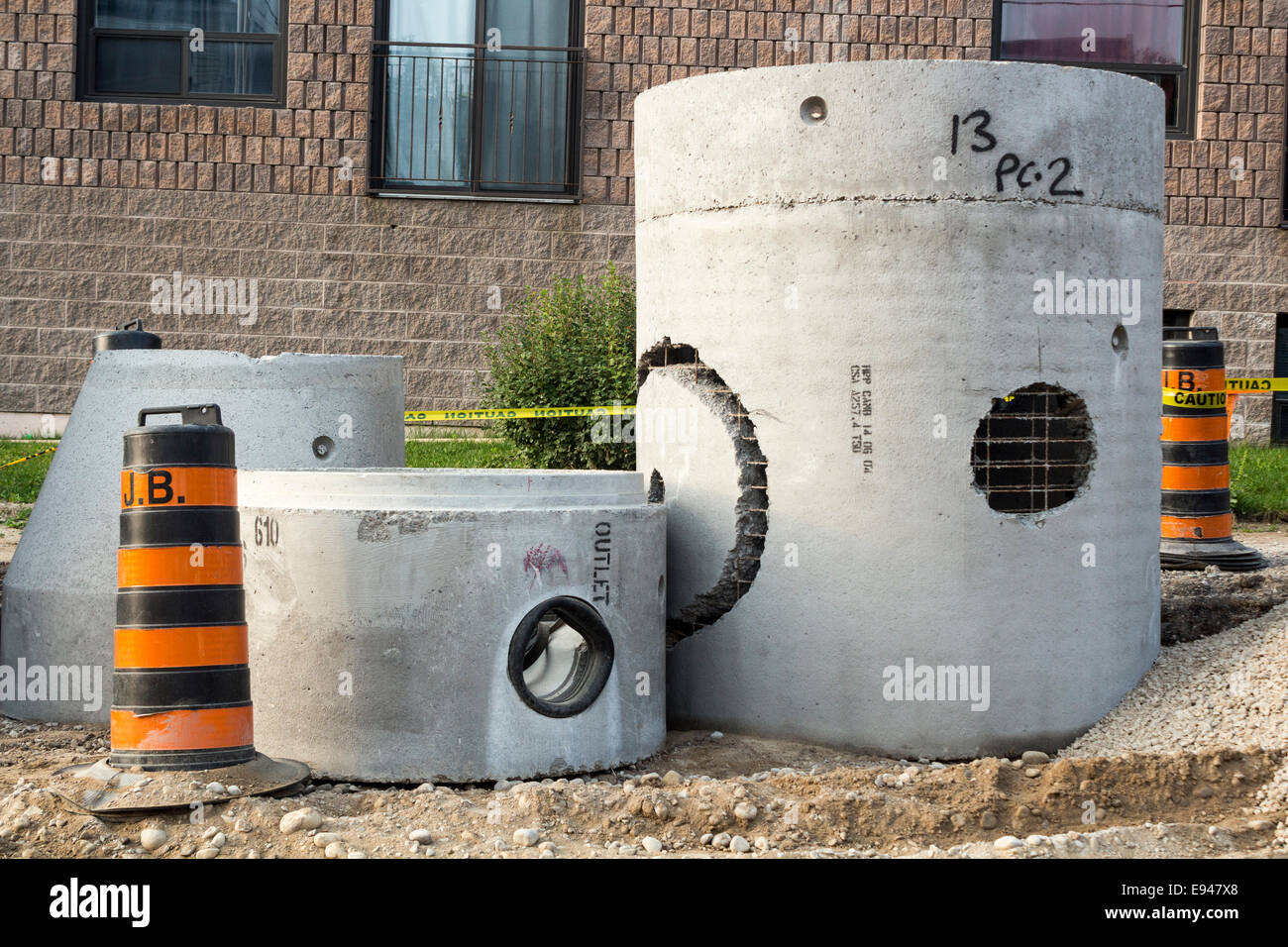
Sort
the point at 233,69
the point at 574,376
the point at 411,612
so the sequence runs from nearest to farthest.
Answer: the point at 411,612, the point at 574,376, the point at 233,69

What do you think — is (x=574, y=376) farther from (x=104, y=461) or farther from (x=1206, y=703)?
(x=1206, y=703)

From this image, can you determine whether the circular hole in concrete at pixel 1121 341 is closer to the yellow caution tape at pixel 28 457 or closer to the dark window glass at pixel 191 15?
the yellow caution tape at pixel 28 457

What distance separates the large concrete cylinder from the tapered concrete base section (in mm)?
920

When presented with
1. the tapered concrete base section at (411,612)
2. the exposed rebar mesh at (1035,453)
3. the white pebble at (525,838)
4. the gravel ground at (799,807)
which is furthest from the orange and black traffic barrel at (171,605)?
the exposed rebar mesh at (1035,453)

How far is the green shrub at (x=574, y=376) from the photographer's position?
1122 centimetres

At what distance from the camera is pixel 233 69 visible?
49.9ft

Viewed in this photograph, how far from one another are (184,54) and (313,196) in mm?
2048

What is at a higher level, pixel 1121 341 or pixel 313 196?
pixel 313 196

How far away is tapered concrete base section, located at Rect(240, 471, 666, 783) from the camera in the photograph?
→ 5.33 m

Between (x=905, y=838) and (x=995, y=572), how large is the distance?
1.44 meters

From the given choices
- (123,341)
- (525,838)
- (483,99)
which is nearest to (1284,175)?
(483,99)

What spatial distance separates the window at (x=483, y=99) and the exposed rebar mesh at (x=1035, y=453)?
9.77 metres

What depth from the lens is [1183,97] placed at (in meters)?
16.1
